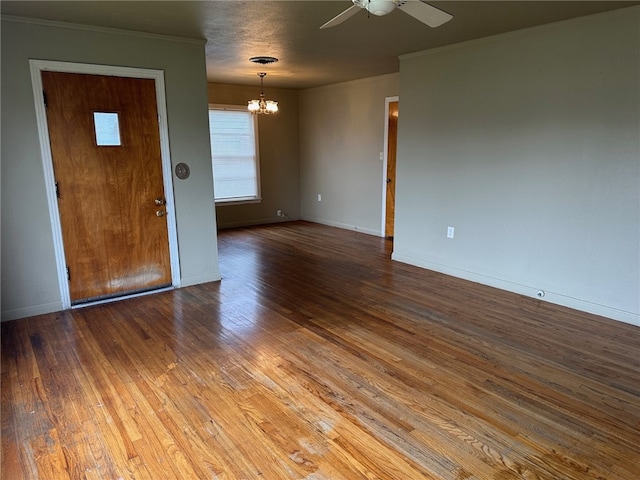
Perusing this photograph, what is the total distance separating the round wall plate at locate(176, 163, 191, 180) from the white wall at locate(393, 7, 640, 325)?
247cm

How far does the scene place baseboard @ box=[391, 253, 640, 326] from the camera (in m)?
3.44

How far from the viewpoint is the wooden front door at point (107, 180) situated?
3.57m

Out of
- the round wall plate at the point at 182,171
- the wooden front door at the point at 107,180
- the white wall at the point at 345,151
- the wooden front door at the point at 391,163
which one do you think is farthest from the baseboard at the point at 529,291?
the wooden front door at the point at 107,180

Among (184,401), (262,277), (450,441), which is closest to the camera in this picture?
(450,441)

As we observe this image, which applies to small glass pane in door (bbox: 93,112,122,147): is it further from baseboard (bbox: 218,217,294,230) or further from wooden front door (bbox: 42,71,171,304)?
baseboard (bbox: 218,217,294,230)

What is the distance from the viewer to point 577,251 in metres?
3.63

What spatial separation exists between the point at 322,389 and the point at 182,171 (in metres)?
2.67

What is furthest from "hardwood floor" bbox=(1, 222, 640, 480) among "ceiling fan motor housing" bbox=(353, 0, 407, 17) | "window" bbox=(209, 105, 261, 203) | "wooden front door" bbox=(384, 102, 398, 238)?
"window" bbox=(209, 105, 261, 203)

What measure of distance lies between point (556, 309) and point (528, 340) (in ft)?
2.66

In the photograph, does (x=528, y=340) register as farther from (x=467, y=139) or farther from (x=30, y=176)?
(x=30, y=176)

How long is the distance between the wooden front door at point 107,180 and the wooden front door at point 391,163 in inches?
138

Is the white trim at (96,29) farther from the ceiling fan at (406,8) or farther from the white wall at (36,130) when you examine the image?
the ceiling fan at (406,8)

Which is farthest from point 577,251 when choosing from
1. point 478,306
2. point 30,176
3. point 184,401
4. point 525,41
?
point 30,176

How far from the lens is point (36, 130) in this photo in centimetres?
342
